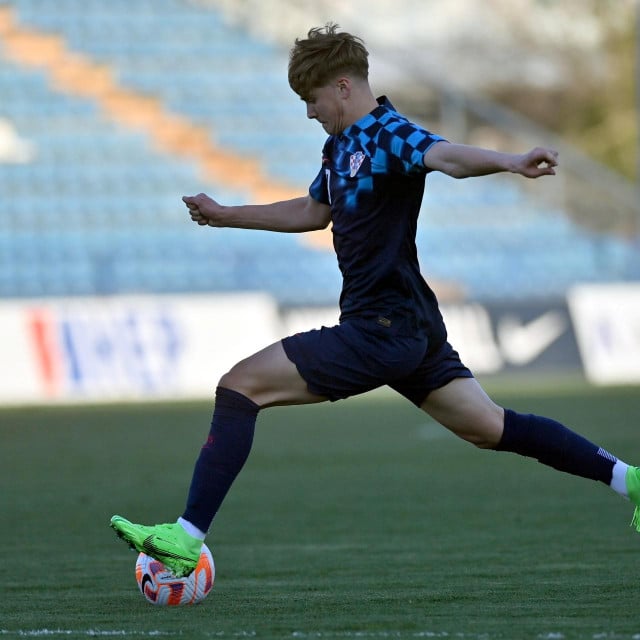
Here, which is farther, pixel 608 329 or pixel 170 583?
pixel 608 329

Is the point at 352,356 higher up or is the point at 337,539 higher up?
the point at 352,356

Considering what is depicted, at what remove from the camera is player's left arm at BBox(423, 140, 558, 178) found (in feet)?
15.3

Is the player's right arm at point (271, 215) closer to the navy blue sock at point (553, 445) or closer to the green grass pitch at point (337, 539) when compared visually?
the navy blue sock at point (553, 445)

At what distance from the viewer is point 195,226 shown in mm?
24844

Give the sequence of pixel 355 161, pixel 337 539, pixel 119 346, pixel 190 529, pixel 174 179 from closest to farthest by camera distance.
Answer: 1. pixel 190 529
2. pixel 355 161
3. pixel 337 539
4. pixel 119 346
5. pixel 174 179

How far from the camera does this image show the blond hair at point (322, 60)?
528 centimetres

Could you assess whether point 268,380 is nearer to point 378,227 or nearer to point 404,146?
point 378,227

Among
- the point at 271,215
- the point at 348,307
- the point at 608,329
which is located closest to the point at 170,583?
the point at 348,307

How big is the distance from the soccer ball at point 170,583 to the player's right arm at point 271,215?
1242 mm

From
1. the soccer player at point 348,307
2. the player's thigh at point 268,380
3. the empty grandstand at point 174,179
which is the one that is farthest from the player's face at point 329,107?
the empty grandstand at point 174,179

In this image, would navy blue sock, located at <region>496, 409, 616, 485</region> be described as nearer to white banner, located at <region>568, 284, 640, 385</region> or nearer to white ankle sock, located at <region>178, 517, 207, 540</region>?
white ankle sock, located at <region>178, 517, 207, 540</region>

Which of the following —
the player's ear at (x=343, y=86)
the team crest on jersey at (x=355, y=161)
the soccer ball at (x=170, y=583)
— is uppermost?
the player's ear at (x=343, y=86)

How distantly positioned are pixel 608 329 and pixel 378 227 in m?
15.9

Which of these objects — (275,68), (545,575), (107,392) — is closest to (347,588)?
(545,575)
